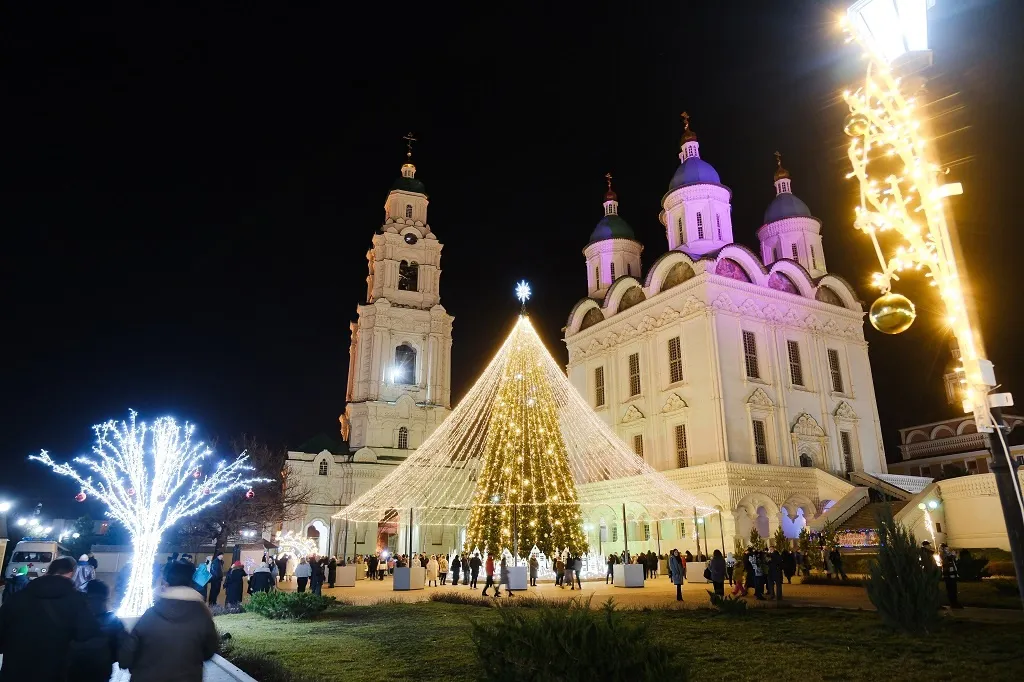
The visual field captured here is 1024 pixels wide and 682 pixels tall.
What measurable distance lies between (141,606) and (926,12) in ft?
57.8

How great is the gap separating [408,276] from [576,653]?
50.8 m

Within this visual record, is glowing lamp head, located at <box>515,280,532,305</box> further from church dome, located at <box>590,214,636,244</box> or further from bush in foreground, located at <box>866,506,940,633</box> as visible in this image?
church dome, located at <box>590,214,636,244</box>

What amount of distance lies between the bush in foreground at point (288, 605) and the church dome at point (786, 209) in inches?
1476

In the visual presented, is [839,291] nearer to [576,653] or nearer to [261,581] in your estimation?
[261,581]

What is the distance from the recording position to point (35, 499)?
6825 cm

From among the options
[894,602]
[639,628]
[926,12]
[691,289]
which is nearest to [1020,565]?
[639,628]

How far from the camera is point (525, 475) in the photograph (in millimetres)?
22078

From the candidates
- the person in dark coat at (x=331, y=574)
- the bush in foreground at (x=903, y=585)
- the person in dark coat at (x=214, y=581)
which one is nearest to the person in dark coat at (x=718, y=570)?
the bush in foreground at (x=903, y=585)

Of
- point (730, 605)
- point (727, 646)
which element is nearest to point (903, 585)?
point (727, 646)

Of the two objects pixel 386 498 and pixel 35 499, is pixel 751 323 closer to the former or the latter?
pixel 386 498

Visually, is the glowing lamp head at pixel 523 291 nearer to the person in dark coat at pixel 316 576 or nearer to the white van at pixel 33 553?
the person in dark coat at pixel 316 576

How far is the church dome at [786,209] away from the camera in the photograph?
1676 inches

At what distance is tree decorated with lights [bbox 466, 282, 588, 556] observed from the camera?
72.0ft

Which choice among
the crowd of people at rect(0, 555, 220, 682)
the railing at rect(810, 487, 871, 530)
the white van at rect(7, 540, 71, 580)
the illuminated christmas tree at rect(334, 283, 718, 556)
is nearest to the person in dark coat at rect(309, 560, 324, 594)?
the illuminated christmas tree at rect(334, 283, 718, 556)
